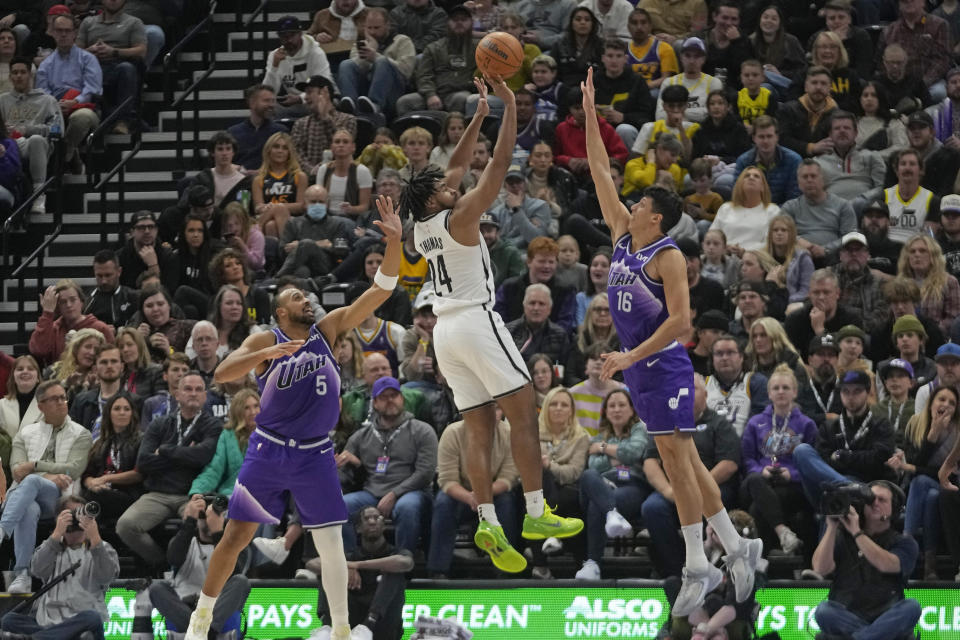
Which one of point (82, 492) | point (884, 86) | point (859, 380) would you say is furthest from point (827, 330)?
point (82, 492)

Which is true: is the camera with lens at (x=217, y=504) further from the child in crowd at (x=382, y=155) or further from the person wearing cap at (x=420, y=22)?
the person wearing cap at (x=420, y=22)

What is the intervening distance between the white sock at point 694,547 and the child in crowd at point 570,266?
525 cm

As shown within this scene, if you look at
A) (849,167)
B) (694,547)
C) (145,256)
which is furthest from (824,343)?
(145,256)

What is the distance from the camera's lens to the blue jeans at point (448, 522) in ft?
44.0

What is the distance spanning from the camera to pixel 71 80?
60.9 ft

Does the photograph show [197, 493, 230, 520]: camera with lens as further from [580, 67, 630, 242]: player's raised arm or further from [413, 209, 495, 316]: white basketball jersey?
[580, 67, 630, 242]: player's raised arm

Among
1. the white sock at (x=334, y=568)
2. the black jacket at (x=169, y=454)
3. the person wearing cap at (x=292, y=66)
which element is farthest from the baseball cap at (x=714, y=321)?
the person wearing cap at (x=292, y=66)

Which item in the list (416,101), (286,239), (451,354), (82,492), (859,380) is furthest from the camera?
(416,101)

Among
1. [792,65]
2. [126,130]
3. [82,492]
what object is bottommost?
[82,492]

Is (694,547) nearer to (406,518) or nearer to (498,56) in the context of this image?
(498,56)

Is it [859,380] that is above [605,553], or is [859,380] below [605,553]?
above

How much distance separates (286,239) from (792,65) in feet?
20.0

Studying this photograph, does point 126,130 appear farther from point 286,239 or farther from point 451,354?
point 451,354

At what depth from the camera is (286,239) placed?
53.8ft
